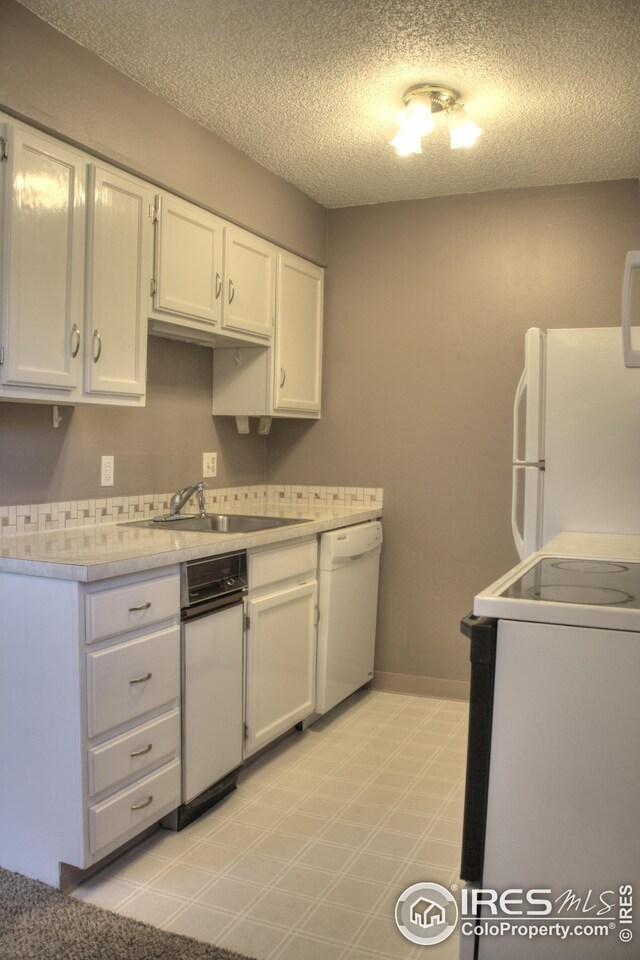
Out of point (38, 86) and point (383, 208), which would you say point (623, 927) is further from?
point (383, 208)

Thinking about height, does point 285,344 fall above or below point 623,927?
above

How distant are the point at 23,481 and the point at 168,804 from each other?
1131 millimetres

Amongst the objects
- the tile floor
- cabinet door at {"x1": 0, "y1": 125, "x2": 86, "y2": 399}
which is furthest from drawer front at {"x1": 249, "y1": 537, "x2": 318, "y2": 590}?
cabinet door at {"x1": 0, "y1": 125, "x2": 86, "y2": 399}

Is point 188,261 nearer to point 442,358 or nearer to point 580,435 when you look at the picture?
point 442,358

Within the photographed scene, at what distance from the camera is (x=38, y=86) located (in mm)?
2217

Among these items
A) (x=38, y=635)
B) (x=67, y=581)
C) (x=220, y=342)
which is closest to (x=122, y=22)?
(x=220, y=342)

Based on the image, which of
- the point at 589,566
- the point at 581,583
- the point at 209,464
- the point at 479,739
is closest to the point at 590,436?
the point at 589,566

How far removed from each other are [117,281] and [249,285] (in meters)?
0.91

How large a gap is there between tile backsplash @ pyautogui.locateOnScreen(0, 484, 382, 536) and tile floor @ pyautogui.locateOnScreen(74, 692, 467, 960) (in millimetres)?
1078

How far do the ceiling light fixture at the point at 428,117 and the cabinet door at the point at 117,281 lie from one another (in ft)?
3.01

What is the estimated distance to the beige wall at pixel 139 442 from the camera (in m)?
2.61

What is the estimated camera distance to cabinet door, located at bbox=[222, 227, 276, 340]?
3.21m

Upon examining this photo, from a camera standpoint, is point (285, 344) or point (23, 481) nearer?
point (23, 481)

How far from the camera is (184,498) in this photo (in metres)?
3.26
